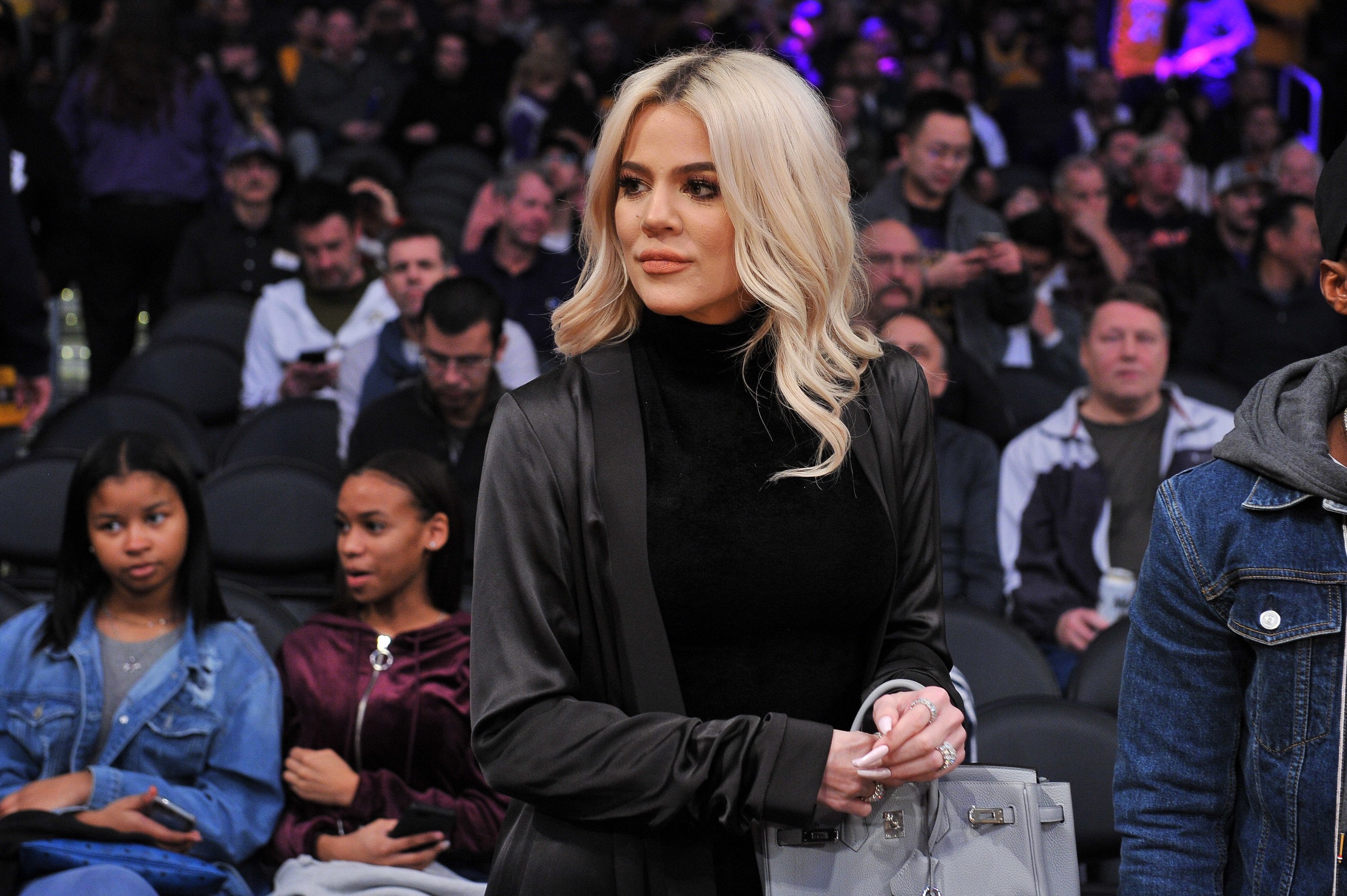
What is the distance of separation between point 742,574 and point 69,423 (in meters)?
3.94

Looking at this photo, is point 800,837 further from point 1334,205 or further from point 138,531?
point 138,531

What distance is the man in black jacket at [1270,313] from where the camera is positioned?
5.90 metres

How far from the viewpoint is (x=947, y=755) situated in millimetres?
1504

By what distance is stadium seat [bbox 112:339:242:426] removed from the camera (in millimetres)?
5660

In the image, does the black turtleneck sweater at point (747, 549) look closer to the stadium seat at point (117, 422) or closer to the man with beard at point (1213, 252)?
the stadium seat at point (117, 422)

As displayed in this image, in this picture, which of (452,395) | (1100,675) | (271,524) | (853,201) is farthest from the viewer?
(452,395)

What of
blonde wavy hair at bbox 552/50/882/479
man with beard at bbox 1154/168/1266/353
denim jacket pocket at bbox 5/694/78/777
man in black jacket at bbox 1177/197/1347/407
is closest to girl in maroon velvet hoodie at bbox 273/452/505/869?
denim jacket pocket at bbox 5/694/78/777

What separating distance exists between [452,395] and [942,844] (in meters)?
3.23

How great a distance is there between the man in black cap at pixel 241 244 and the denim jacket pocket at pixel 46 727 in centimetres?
415

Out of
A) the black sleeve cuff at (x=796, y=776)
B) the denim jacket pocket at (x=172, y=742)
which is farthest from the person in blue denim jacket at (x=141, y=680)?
the black sleeve cuff at (x=796, y=776)

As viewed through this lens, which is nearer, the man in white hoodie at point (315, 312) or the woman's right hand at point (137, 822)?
the woman's right hand at point (137, 822)

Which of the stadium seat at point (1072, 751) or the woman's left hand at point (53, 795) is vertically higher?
the stadium seat at point (1072, 751)

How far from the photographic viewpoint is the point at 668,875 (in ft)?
5.02

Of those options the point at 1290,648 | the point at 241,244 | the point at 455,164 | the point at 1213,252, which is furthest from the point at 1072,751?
the point at 455,164
